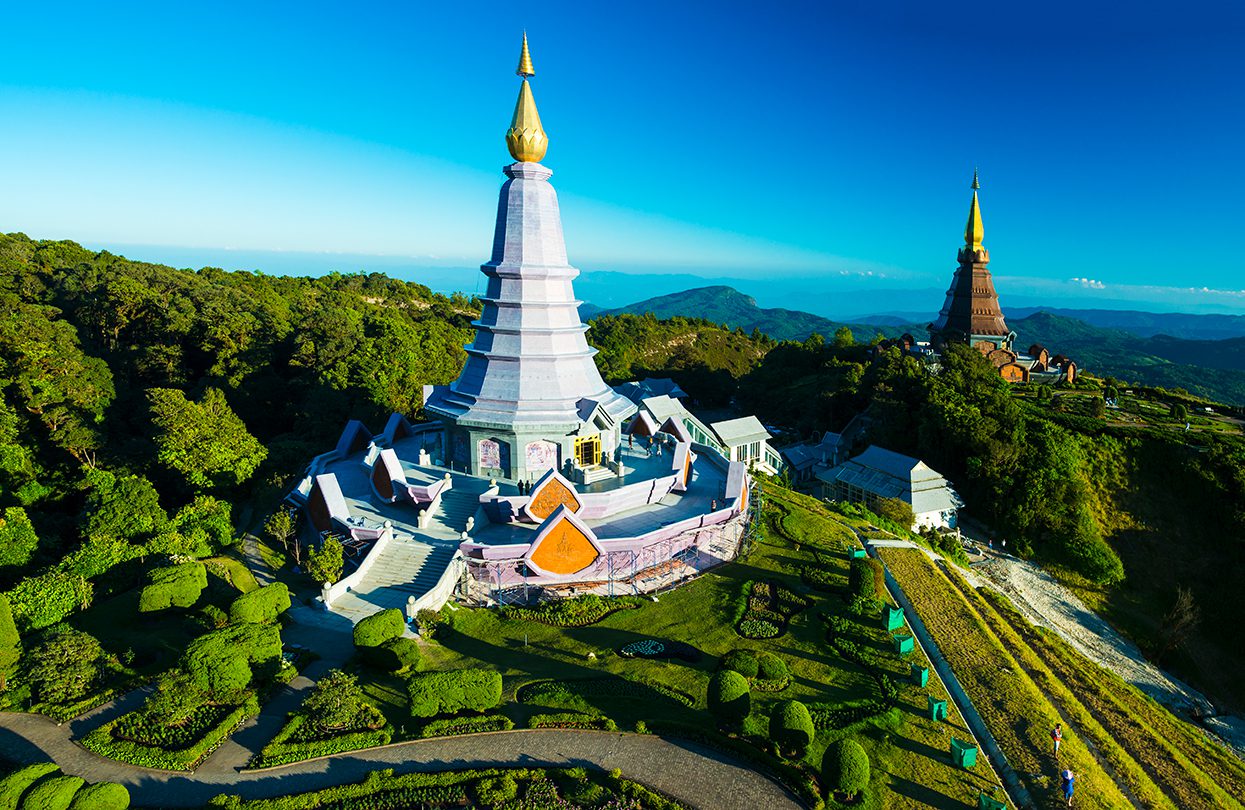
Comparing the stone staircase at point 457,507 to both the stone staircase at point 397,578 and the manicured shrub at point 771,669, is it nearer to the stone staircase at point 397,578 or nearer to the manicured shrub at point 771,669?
the stone staircase at point 397,578

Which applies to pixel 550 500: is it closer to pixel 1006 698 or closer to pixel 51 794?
pixel 51 794

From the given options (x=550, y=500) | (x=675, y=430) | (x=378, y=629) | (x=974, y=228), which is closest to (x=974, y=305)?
(x=974, y=228)

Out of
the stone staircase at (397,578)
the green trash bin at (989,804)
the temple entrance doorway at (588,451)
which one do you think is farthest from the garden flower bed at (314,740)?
the temple entrance doorway at (588,451)

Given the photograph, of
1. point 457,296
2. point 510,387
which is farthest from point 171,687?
point 457,296

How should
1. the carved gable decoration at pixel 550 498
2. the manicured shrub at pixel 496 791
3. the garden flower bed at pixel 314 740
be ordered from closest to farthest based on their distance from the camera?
the manicured shrub at pixel 496 791 < the garden flower bed at pixel 314 740 < the carved gable decoration at pixel 550 498

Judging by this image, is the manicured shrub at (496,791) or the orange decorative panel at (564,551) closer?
the manicured shrub at (496,791)

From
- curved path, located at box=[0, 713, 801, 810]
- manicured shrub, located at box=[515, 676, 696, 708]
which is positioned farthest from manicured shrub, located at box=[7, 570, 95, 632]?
manicured shrub, located at box=[515, 676, 696, 708]

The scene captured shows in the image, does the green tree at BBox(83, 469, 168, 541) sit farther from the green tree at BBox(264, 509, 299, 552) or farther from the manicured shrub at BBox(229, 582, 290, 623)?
the manicured shrub at BBox(229, 582, 290, 623)
